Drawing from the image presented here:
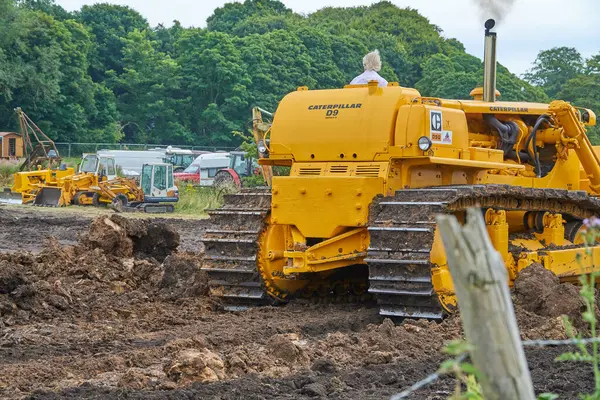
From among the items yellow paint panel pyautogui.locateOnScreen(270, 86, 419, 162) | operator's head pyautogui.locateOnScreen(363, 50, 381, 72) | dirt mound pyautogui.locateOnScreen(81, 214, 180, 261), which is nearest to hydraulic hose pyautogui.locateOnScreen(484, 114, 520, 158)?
operator's head pyautogui.locateOnScreen(363, 50, 381, 72)

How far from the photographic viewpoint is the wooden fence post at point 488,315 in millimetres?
3141

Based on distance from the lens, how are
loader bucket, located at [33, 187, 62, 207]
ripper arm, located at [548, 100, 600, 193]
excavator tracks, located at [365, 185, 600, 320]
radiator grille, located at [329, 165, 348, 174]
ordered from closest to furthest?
excavator tracks, located at [365, 185, 600, 320]
radiator grille, located at [329, 165, 348, 174]
ripper arm, located at [548, 100, 600, 193]
loader bucket, located at [33, 187, 62, 207]

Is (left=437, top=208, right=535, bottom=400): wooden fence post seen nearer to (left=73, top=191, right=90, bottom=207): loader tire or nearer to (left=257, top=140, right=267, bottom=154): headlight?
(left=257, top=140, right=267, bottom=154): headlight

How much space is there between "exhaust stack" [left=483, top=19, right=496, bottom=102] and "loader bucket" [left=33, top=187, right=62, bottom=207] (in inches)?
943

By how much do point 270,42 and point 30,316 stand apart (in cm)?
6232

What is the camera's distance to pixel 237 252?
38.2 ft

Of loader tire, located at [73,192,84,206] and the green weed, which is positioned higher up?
the green weed

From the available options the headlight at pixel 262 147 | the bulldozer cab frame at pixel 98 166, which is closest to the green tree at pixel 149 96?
the bulldozer cab frame at pixel 98 166

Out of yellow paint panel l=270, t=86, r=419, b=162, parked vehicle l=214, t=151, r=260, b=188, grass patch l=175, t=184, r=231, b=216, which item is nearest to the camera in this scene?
yellow paint panel l=270, t=86, r=419, b=162

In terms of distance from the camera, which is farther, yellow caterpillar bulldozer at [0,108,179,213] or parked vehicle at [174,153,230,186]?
parked vehicle at [174,153,230,186]

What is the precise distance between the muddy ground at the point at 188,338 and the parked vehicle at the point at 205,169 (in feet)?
112

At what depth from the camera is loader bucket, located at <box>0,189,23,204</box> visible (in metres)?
36.3

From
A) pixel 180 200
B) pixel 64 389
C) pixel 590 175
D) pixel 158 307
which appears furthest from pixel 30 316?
pixel 180 200

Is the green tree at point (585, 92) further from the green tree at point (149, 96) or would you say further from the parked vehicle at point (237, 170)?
the green tree at point (149, 96)
